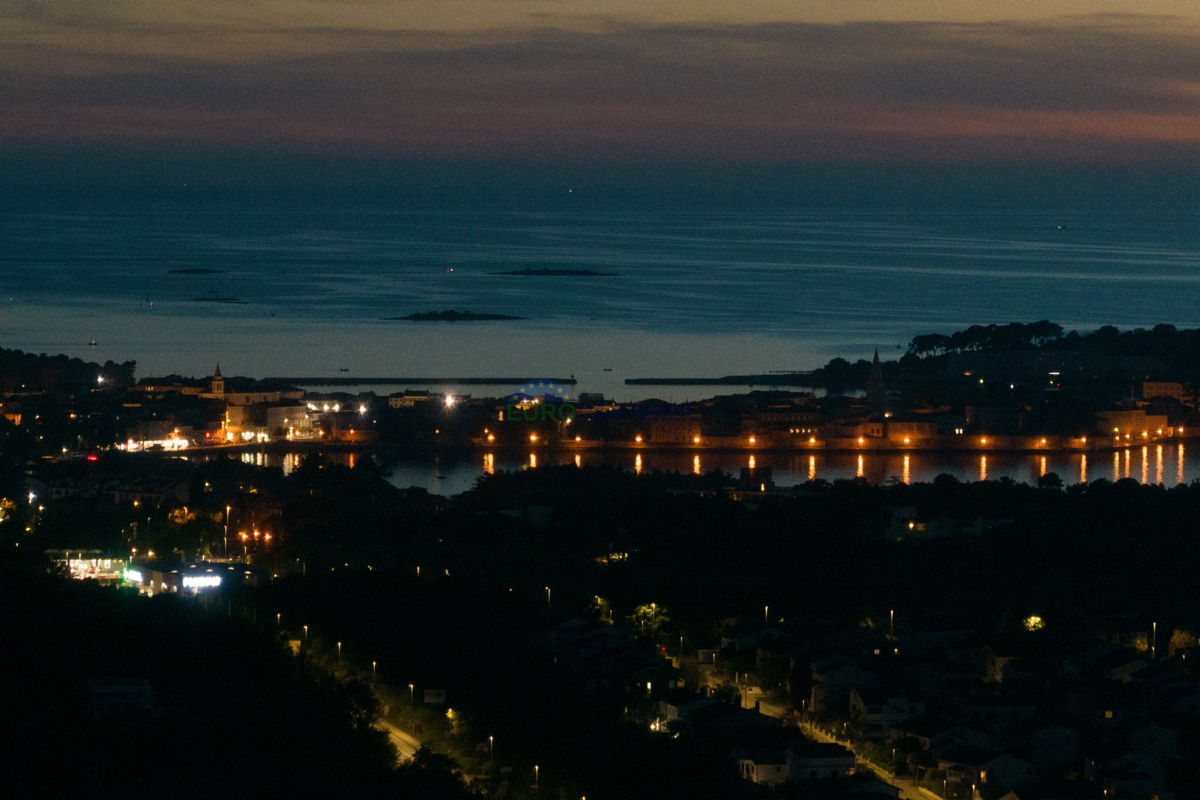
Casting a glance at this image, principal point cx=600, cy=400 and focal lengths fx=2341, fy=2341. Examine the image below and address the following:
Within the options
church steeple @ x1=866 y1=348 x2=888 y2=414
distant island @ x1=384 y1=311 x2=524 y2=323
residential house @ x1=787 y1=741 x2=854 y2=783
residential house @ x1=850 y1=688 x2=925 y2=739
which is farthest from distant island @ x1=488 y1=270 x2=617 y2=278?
residential house @ x1=787 y1=741 x2=854 y2=783

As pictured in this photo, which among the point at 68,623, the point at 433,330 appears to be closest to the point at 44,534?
the point at 68,623

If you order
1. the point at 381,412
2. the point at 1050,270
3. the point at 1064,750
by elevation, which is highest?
the point at 1050,270

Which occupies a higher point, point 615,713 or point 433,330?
point 433,330

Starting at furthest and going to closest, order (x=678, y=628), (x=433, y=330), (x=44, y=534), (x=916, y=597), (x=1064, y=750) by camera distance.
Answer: (x=433, y=330), (x=44, y=534), (x=916, y=597), (x=678, y=628), (x=1064, y=750)

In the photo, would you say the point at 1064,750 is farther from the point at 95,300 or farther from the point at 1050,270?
the point at 1050,270

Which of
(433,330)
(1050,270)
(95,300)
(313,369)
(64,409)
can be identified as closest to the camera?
(64,409)

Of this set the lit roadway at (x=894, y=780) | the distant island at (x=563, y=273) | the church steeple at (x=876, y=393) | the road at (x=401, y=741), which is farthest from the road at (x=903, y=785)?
the distant island at (x=563, y=273)

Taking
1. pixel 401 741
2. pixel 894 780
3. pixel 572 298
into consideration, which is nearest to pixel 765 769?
pixel 894 780

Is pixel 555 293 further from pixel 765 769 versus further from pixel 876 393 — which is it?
pixel 765 769
